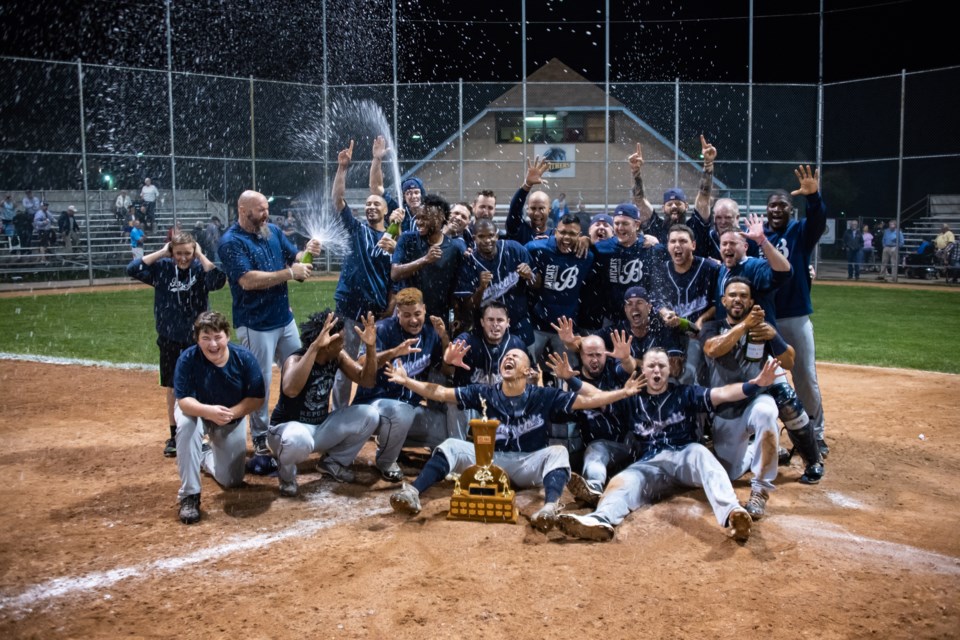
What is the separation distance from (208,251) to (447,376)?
53.3 feet

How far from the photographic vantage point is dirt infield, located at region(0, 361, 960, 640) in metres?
4.12

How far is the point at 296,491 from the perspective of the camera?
6238 mm

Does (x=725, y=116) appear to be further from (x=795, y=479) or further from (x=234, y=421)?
(x=234, y=421)

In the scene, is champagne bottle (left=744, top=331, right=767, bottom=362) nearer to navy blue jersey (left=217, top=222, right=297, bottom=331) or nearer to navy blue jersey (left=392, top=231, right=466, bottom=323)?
navy blue jersey (left=392, top=231, right=466, bottom=323)

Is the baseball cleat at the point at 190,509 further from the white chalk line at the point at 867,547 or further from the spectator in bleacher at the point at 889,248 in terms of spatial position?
the spectator in bleacher at the point at 889,248

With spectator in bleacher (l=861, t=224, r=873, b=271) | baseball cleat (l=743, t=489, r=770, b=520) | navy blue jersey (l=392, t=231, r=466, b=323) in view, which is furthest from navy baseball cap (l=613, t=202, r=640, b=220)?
spectator in bleacher (l=861, t=224, r=873, b=271)

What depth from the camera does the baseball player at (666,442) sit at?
5626 millimetres

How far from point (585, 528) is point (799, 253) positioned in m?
3.41

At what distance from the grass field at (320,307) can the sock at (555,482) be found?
6.92m

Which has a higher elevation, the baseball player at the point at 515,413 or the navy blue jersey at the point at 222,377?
the navy blue jersey at the point at 222,377

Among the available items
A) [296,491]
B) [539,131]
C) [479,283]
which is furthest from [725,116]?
[296,491]

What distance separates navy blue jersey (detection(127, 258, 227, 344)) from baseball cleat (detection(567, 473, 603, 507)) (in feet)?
11.4

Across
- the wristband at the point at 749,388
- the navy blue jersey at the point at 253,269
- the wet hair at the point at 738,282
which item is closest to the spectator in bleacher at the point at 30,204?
the navy blue jersey at the point at 253,269

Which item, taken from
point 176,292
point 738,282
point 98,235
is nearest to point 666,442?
point 738,282
